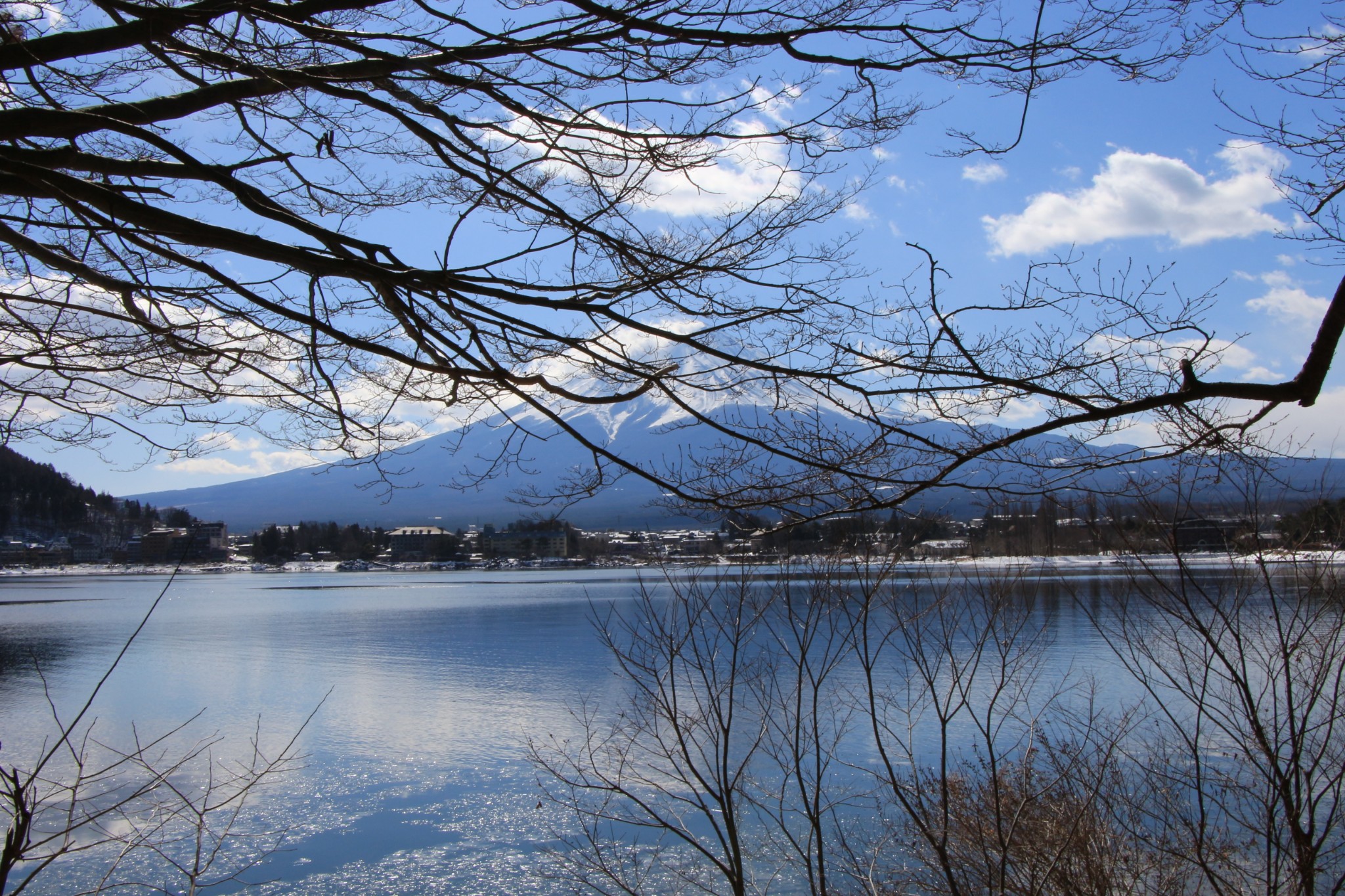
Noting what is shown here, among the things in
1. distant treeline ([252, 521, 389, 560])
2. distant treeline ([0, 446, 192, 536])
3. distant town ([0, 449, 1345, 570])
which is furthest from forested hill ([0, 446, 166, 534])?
distant treeline ([252, 521, 389, 560])

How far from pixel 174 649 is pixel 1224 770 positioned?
22.5 m

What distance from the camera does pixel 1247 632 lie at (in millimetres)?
10523

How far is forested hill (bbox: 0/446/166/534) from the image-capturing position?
59.4ft

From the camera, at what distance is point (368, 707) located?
14.8m

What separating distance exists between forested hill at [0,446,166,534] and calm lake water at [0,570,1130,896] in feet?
9.61

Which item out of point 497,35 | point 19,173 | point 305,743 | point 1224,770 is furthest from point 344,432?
point 305,743

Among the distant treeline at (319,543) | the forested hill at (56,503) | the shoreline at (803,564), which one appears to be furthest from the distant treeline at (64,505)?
the distant treeline at (319,543)

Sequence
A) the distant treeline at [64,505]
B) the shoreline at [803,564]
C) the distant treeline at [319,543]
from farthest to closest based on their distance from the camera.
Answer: the distant treeline at [319,543] → the distant treeline at [64,505] → the shoreline at [803,564]

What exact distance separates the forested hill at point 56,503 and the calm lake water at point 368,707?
293 centimetres

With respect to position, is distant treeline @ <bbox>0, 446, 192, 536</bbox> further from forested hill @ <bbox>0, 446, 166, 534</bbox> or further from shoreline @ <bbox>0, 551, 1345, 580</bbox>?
shoreline @ <bbox>0, 551, 1345, 580</bbox>

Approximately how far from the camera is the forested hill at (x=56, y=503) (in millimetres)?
18109

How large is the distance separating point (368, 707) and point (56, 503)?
1133 cm

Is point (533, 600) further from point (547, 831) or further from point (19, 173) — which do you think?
point (19, 173)

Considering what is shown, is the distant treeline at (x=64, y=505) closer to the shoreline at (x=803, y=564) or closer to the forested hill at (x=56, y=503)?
the forested hill at (x=56, y=503)
